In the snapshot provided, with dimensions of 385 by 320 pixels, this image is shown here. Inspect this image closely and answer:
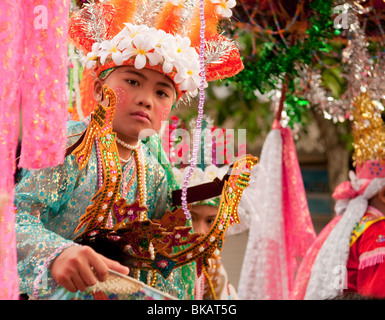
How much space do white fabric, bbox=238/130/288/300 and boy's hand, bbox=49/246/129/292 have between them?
1.41 meters

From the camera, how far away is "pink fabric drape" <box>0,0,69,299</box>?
2.77ft

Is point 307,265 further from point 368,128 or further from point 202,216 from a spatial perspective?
point 202,216

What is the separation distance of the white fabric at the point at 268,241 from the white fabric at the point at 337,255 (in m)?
0.20

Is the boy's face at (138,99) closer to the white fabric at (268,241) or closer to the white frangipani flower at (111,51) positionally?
the white frangipani flower at (111,51)

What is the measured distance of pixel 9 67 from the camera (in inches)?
33.4

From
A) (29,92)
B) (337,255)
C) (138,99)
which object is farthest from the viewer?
(337,255)

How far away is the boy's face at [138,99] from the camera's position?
126 cm

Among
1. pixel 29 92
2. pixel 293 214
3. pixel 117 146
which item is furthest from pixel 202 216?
pixel 29 92

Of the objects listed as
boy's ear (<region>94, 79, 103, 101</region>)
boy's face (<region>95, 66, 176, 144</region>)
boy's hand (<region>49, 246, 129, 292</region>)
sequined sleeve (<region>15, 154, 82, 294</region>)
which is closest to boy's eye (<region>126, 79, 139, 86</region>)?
boy's face (<region>95, 66, 176, 144</region>)

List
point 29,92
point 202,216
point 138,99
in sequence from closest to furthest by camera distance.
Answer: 1. point 29,92
2. point 138,99
3. point 202,216

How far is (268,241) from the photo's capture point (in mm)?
Result: 2447

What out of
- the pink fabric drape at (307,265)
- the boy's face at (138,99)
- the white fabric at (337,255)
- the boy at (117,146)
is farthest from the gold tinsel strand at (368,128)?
the boy's face at (138,99)

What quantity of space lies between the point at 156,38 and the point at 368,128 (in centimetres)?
135

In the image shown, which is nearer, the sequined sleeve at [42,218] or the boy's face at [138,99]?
the sequined sleeve at [42,218]
